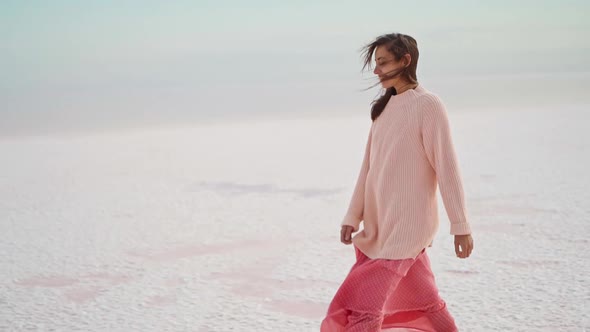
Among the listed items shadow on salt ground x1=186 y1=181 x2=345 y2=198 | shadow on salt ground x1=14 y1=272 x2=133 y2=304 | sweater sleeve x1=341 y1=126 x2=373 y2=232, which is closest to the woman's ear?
sweater sleeve x1=341 y1=126 x2=373 y2=232

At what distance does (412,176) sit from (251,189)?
158 inches

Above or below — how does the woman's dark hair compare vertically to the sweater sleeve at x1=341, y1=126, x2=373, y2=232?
above

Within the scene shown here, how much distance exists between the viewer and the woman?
220cm

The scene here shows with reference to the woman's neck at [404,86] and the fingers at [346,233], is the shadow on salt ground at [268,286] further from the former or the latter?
the woman's neck at [404,86]

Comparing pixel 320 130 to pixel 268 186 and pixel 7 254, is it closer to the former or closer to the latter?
pixel 268 186

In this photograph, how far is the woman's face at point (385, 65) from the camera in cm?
223

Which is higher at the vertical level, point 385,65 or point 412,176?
point 385,65

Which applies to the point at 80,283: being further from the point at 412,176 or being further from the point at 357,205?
the point at 412,176

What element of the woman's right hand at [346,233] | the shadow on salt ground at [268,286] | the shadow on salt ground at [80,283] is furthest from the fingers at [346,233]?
the shadow on salt ground at [80,283]

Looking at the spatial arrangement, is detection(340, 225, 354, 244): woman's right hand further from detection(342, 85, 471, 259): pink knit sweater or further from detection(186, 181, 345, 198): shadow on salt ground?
detection(186, 181, 345, 198): shadow on salt ground

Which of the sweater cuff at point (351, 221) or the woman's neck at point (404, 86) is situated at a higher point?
the woman's neck at point (404, 86)

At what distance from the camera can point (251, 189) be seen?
6191 millimetres

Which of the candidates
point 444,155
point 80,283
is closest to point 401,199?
point 444,155

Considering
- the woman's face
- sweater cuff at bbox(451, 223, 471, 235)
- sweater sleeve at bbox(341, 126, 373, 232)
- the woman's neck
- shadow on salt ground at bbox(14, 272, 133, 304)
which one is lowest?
shadow on salt ground at bbox(14, 272, 133, 304)
